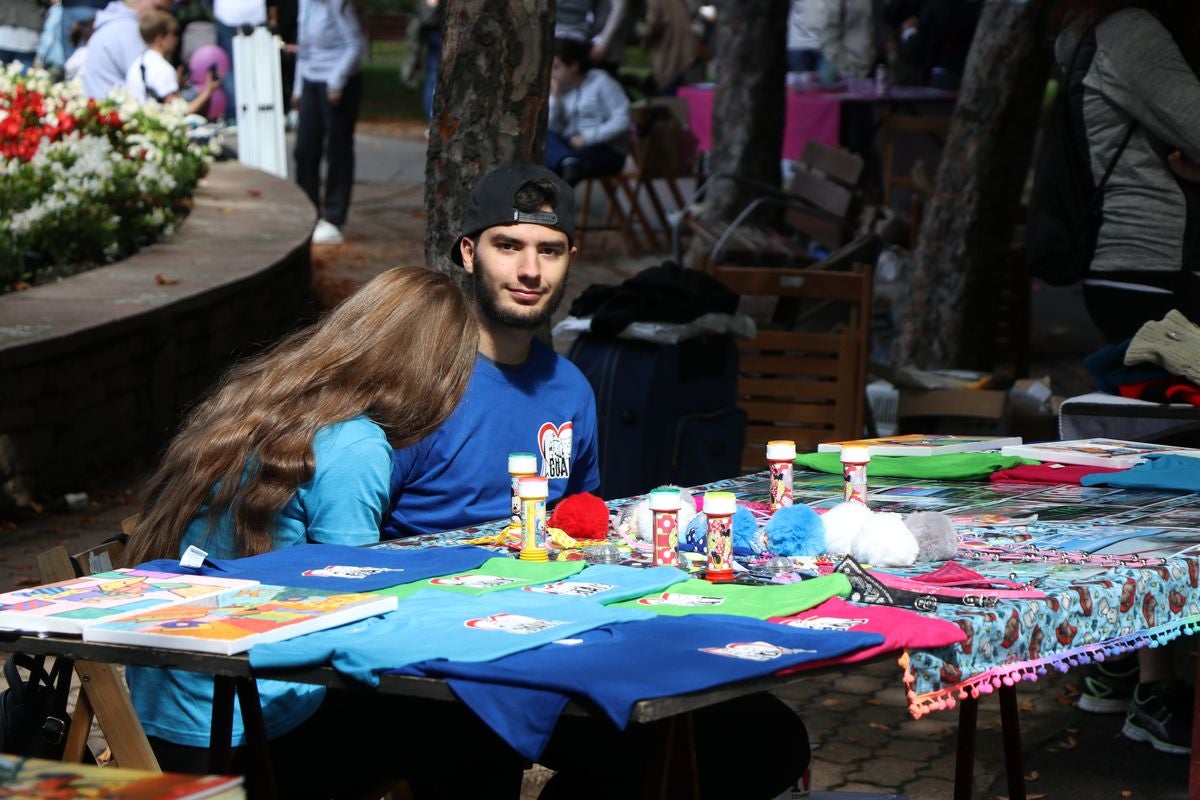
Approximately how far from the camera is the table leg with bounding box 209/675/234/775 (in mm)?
2896

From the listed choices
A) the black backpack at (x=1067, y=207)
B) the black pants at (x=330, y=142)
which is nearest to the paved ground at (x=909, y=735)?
the black backpack at (x=1067, y=207)

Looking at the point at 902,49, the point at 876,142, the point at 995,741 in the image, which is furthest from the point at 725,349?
the point at 902,49

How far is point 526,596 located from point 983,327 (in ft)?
24.3

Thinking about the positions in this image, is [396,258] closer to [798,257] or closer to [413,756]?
[798,257]

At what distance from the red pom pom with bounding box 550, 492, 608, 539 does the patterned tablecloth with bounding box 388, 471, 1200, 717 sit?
0.63 ft

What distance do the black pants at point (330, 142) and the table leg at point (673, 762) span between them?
1150 centimetres

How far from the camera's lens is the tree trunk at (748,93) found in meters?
13.6

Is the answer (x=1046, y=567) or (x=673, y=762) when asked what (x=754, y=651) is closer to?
(x=673, y=762)

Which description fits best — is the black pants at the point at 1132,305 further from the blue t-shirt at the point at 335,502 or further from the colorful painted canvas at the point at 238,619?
the colorful painted canvas at the point at 238,619

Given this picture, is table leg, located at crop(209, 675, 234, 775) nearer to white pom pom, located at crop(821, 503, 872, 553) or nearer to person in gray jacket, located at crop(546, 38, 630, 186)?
white pom pom, located at crop(821, 503, 872, 553)

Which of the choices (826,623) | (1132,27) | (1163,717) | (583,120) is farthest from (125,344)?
(583,120)

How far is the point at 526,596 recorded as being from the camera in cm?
298

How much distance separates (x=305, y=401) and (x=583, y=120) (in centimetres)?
1052

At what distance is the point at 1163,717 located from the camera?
16.4 feet
